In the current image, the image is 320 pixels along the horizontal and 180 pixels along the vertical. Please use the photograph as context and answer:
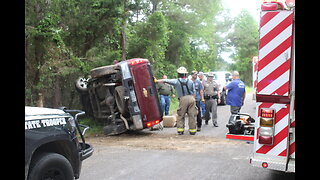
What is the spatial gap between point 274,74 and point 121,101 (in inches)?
227

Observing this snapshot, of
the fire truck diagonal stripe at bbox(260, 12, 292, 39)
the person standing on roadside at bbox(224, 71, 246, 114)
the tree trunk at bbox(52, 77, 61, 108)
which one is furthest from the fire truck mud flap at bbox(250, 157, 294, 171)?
the tree trunk at bbox(52, 77, 61, 108)

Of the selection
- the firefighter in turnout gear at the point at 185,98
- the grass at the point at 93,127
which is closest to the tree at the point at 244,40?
the grass at the point at 93,127

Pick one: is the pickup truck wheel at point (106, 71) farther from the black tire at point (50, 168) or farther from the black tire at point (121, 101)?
the black tire at point (50, 168)

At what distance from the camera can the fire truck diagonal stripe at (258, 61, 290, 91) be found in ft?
14.3

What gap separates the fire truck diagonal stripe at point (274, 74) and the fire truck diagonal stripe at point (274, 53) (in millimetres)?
136

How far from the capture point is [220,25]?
154ft

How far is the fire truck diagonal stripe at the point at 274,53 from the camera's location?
171 inches

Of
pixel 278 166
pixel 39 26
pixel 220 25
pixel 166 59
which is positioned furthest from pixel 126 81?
pixel 220 25

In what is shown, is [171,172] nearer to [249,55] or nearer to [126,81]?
[126,81]

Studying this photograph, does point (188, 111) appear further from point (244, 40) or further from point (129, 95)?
point (244, 40)

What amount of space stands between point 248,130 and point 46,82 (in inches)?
293

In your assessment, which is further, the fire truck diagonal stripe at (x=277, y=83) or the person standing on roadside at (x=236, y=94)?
the person standing on roadside at (x=236, y=94)

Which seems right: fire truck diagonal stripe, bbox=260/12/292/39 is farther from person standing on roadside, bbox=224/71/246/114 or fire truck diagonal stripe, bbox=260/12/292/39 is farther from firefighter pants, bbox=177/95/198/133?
firefighter pants, bbox=177/95/198/133

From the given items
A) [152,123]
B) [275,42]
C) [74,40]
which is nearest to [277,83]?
[275,42]
